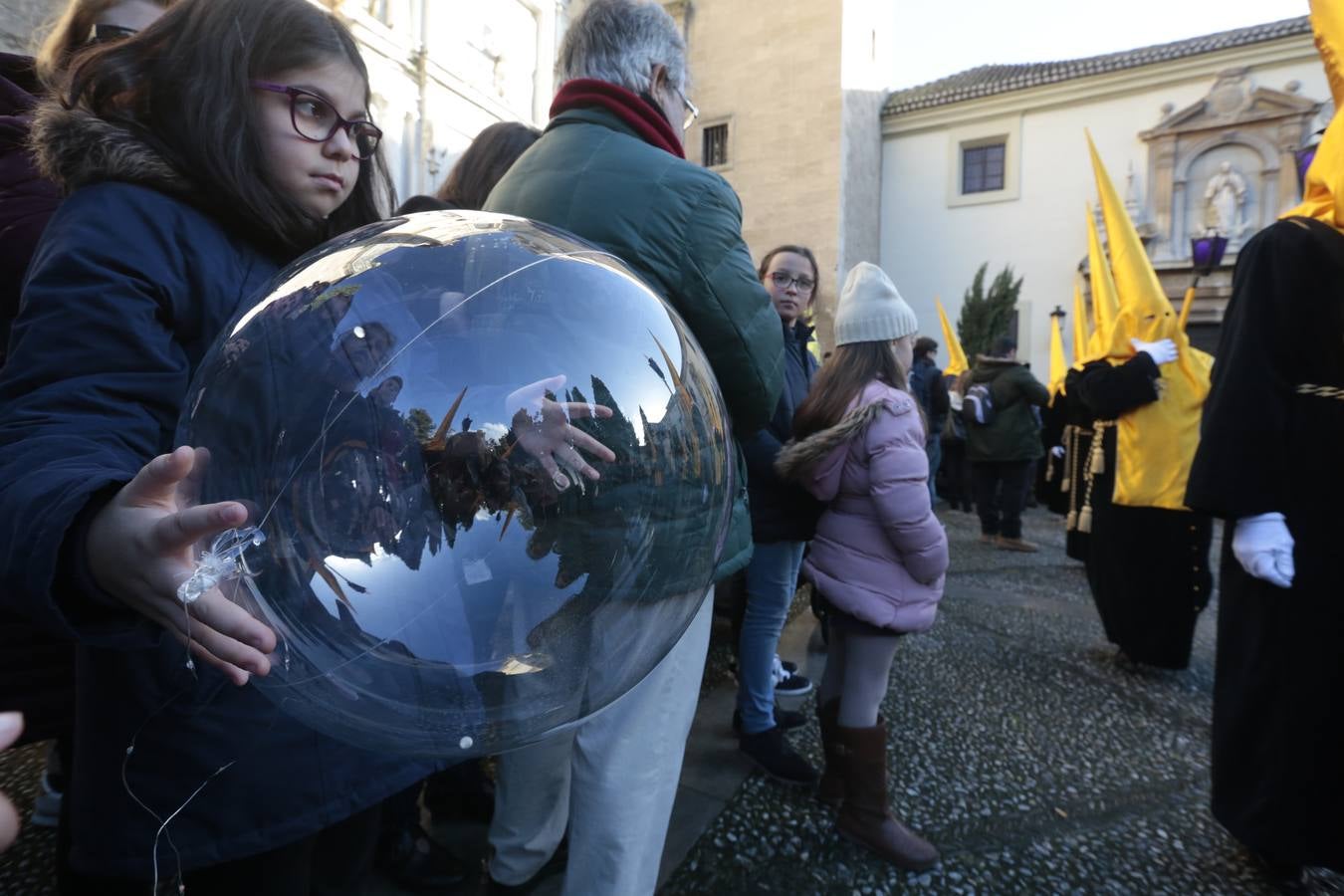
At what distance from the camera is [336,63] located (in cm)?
101

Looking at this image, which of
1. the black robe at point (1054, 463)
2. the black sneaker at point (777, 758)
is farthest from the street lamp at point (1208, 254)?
the black sneaker at point (777, 758)

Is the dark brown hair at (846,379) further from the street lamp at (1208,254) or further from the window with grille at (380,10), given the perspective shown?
the window with grille at (380,10)

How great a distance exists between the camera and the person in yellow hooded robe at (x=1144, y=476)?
351cm

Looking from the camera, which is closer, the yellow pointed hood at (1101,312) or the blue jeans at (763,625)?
the blue jeans at (763,625)

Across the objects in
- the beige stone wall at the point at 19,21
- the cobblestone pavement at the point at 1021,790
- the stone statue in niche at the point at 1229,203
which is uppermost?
the stone statue in niche at the point at 1229,203

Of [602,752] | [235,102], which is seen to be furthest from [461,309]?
[602,752]

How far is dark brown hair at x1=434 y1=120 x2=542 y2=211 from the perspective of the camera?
87.0 inches

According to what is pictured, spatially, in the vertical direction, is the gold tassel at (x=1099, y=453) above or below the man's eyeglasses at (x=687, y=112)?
below

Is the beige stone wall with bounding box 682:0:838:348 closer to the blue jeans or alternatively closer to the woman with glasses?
the woman with glasses

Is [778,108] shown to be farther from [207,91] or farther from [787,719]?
[207,91]

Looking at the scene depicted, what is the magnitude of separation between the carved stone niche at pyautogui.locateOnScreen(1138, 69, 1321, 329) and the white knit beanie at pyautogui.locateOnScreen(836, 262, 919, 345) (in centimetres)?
1647

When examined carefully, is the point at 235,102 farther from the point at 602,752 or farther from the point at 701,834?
the point at 701,834

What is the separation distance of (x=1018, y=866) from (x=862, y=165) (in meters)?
18.5

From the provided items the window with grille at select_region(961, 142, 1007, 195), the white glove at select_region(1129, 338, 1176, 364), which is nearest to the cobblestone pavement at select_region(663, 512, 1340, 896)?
the white glove at select_region(1129, 338, 1176, 364)
